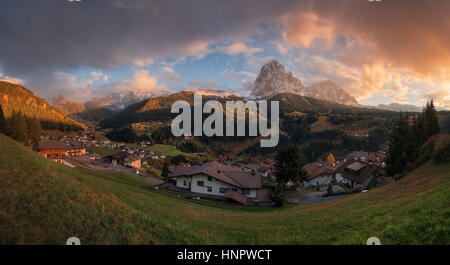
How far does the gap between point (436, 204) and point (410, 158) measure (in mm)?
41452

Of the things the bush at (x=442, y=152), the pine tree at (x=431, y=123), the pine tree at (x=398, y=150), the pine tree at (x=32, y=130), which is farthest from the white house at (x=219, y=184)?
the pine tree at (x=32, y=130)

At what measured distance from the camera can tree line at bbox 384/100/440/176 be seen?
130ft

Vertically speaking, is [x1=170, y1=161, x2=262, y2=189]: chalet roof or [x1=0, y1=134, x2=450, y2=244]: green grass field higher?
[x1=0, y1=134, x2=450, y2=244]: green grass field

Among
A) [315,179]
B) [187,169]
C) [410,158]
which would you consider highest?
[410,158]

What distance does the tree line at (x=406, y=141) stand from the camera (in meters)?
39.7

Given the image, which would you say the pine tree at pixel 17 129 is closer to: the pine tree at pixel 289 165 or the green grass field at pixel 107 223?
the green grass field at pixel 107 223

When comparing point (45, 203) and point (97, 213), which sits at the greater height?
point (45, 203)

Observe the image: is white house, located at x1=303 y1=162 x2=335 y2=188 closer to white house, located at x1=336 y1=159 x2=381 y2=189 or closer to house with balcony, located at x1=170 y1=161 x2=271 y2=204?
white house, located at x1=336 y1=159 x2=381 y2=189

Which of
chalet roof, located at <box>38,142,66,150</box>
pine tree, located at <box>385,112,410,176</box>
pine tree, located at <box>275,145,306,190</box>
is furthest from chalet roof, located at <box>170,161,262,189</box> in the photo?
chalet roof, located at <box>38,142,66,150</box>

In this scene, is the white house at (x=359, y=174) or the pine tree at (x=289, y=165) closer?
the pine tree at (x=289, y=165)

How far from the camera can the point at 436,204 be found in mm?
8891
